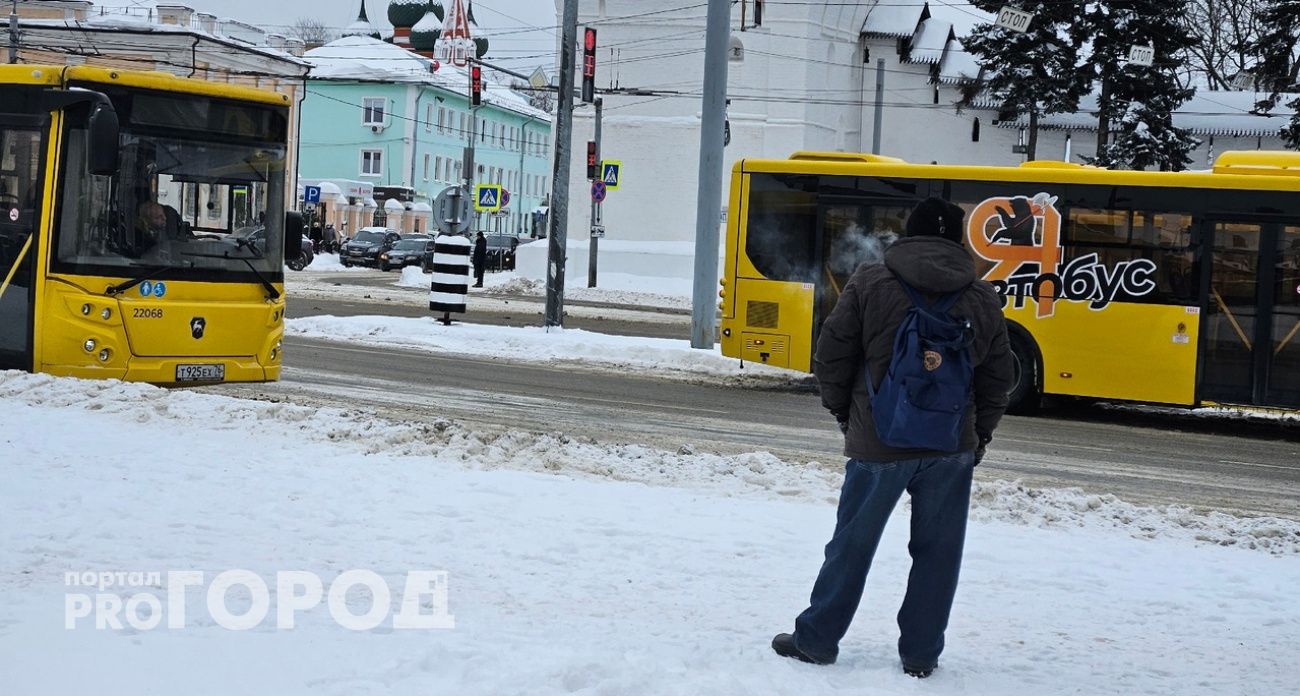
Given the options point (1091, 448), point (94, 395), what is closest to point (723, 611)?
point (94, 395)

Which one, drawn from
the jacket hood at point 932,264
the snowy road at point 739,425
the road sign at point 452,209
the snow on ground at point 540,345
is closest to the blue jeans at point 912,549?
the jacket hood at point 932,264

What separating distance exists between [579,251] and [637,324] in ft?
52.6

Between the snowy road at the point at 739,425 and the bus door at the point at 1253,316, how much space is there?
22.3 inches

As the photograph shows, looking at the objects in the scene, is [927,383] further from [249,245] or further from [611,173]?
[611,173]

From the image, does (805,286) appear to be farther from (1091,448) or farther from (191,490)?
(191,490)

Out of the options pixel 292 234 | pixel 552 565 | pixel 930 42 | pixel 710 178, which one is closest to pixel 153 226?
pixel 292 234

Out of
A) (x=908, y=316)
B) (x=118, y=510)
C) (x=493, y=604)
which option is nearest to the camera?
(x=908, y=316)

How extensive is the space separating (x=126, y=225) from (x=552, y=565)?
21.3 feet

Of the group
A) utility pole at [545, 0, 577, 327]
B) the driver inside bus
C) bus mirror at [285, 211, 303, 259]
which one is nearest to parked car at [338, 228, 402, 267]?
utility pole at [545, 0, 577, 327]

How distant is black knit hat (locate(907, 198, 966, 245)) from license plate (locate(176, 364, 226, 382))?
330 inches

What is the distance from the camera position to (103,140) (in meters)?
11.1

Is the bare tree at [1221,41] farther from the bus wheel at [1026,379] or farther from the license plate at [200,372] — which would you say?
the license plate at [200,372]

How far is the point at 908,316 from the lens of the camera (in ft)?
17.3

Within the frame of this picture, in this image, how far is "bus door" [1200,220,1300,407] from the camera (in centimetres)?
1497
